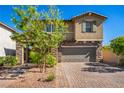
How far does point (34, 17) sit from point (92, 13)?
13261 millimetres

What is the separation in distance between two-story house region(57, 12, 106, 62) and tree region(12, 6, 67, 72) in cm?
1072

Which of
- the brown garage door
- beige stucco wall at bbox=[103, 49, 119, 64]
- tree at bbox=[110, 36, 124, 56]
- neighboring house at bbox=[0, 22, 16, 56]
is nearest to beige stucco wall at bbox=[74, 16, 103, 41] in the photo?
the brown garage door

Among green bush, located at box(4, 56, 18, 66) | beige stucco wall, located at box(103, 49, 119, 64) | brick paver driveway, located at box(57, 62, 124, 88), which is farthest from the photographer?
beige stucco wall, located at box(103, 49, 119, 64)

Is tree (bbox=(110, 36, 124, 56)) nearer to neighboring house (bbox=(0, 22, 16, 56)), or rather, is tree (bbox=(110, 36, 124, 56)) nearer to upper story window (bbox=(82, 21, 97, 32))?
upper story window (bbox=(82, 21, 97, 32))

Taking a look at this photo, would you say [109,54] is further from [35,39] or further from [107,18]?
[35,39]

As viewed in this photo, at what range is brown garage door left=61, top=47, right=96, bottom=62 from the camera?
2647 centimetres

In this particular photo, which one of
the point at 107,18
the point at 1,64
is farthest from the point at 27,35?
the point at 107,18

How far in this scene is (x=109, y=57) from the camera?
1062 inches

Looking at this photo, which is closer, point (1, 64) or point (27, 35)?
point (27, 35)

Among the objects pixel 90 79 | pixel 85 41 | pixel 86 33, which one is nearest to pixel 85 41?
pixel 85 41

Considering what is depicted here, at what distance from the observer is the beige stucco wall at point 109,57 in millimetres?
24766
